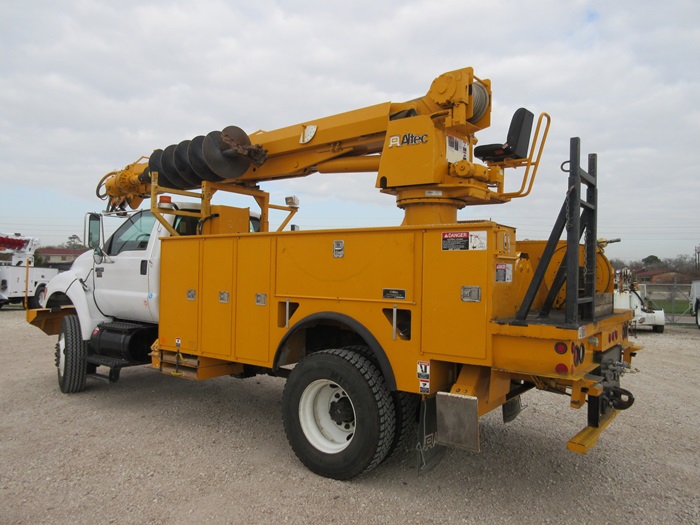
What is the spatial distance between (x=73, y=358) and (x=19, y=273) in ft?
51.5

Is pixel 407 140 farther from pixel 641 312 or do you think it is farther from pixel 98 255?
pixel 641 312

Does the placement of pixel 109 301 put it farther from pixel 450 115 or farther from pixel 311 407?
pixel 450 115

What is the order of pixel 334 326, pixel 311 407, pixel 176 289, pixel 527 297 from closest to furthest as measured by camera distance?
pixel 527 297 → pixel 311 407 → pixel 334 326 → pixel 176 289

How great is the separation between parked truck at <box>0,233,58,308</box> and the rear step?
15.8 metres

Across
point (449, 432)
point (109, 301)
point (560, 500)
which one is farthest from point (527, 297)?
point (109, 301)

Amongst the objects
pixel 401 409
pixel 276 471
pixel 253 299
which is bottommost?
pixel 276 471

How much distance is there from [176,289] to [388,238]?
2.92m

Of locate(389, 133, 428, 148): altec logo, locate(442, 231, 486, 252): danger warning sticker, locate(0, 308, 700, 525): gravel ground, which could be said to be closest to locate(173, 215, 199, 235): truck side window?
locate(0, 308, 700, 525): gravel ground

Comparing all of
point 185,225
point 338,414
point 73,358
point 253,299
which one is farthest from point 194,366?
point 73,358

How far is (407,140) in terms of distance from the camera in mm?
4855

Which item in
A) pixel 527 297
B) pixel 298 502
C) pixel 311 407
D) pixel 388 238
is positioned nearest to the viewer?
pixel 527 297

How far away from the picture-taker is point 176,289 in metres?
5.90

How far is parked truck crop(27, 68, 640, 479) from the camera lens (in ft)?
12.1

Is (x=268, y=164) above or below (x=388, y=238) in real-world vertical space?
above
